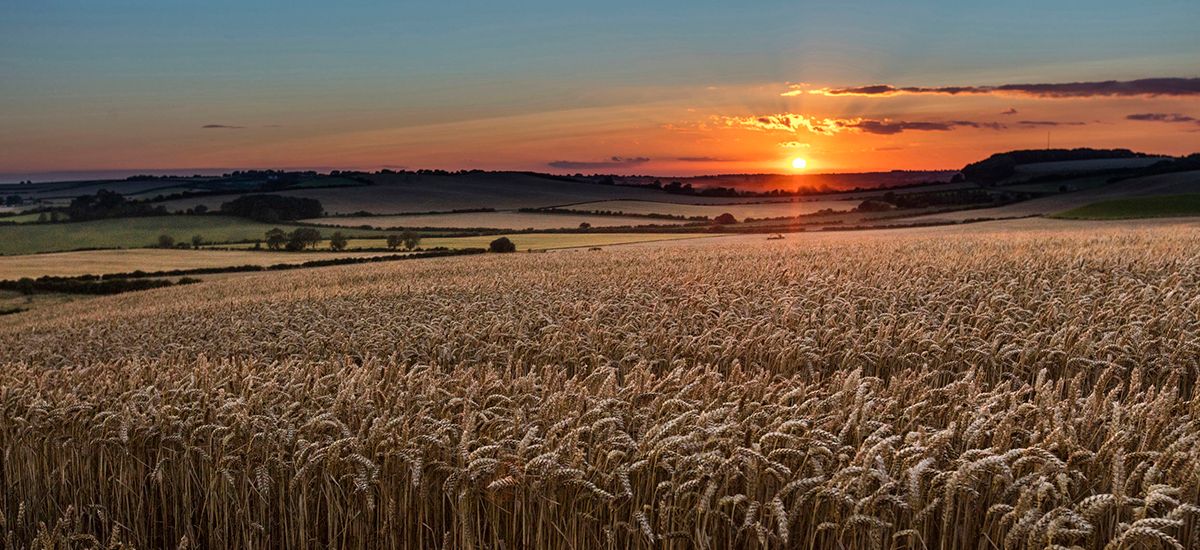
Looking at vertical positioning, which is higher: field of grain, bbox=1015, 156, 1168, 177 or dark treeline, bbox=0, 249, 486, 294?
field of grain, bbox=1015, 156, 1168, 177

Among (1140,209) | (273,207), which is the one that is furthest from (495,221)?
(1140,209)

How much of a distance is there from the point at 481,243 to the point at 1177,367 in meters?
55.4

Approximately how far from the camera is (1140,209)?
68688 mm

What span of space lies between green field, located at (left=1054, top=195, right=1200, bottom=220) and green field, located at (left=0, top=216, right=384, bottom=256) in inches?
2083

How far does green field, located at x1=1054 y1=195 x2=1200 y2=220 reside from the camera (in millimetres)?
64875

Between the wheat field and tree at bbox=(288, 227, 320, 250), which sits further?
tree at bbox=(288, 227, 320, 250)

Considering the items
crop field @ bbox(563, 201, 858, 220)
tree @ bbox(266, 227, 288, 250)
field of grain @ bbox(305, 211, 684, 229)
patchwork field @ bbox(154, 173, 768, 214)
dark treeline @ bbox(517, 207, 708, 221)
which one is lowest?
tree @ bbox(266, 227, 288, 250)

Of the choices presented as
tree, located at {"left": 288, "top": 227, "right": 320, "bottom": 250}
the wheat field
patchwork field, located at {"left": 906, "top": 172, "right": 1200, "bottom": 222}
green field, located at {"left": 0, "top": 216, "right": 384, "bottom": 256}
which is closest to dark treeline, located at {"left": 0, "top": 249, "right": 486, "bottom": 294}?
tree, located at {"left": 288, "top": 227, "right": 320, "bottom": 250}

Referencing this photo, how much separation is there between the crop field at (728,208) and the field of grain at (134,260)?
37460 millimetres

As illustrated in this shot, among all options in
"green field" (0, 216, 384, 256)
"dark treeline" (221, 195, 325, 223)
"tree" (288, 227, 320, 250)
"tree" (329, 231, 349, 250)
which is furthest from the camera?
"dark treeline" (221, 195, 325, 223)

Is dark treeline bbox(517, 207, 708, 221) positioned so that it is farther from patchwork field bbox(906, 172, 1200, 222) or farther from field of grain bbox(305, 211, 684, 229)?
patchwork field bbox(906, 172, 1200, 222)

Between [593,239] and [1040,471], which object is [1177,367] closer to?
[1040,471]

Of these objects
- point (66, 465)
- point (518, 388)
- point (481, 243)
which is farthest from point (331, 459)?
point (481, 243)

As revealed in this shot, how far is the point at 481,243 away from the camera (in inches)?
2461
